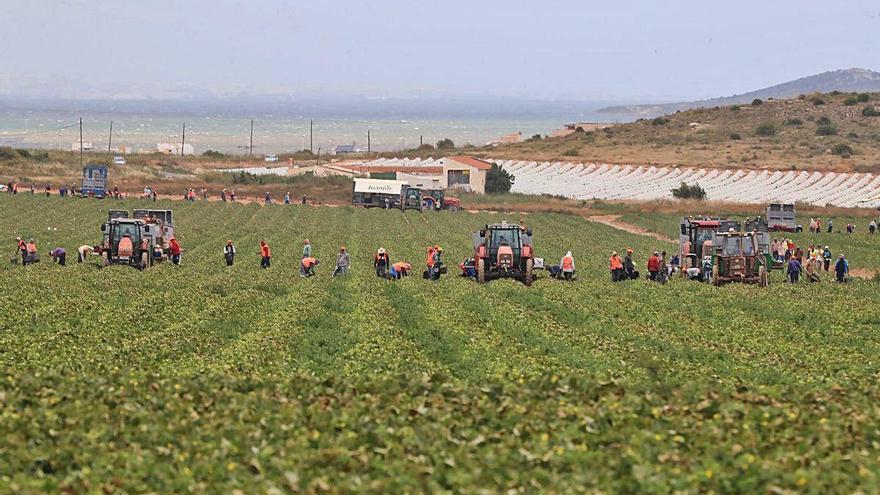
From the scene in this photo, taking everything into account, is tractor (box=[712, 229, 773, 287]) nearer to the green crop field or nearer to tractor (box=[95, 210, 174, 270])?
the green crop field

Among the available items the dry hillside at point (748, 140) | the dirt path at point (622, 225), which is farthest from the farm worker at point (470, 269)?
the dry hillside at point (748, 140)

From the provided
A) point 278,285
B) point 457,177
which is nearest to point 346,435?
point 278,285

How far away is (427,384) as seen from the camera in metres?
17.5

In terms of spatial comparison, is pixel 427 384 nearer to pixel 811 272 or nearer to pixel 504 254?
pixel 504 254

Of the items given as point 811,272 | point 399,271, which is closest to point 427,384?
point 399,271

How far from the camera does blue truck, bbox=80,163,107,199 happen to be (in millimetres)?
90562

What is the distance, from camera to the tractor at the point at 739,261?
4019 centimetres

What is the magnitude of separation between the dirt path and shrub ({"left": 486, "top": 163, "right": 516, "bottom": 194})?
2157cm

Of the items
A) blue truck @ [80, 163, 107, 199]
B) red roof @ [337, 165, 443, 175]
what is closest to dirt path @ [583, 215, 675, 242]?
red roof @ [337, 165, 443, 175]

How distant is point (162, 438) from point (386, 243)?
42.8m

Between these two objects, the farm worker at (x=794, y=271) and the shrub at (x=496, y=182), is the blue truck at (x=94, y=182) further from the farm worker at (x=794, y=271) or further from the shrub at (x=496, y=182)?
the farm worker at (x=794, y=271)

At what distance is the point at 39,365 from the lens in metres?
21.2

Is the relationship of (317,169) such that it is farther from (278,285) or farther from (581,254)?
(278,285)

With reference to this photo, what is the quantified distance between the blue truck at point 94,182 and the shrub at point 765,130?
96627 mm
